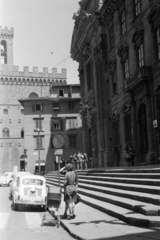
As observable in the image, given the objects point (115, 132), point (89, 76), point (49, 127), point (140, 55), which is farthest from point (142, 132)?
point (49, 127)

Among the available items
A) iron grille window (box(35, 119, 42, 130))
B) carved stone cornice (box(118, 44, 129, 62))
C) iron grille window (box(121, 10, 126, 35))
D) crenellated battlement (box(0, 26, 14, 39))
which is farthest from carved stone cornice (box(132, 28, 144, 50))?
crenellated battlement (box(0, 26, 14, 39))

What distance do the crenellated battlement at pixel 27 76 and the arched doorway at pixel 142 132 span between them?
49843 millimetres

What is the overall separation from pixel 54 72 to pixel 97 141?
4025 centimetres

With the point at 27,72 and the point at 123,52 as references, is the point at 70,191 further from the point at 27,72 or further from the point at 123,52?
the point at 27,72

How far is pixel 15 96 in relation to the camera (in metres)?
70.6

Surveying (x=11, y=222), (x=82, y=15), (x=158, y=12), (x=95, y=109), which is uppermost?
(x=82, y=15)

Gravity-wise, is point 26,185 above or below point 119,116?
below

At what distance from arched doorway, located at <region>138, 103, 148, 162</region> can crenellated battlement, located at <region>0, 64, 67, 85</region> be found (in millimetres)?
49843

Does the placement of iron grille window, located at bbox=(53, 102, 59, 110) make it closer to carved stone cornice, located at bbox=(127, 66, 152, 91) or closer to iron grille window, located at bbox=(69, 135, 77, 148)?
iron grille window, located at bbox=(69, 135, 77, 148)

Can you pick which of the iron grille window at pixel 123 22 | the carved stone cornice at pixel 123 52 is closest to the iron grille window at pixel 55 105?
the carved stone cornice at pixel 123 52

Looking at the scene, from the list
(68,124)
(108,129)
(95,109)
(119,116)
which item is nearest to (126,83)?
(119,116)

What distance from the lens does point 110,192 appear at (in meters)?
14.6

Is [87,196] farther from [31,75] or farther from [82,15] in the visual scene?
[31,75]

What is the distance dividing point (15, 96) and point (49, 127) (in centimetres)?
1644
